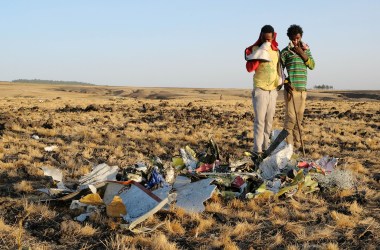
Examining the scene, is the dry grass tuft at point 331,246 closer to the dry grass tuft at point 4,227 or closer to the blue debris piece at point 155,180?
the blue debris piece at point 155,180

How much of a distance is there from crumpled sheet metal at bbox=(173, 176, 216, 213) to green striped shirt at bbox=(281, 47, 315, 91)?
3.35 m

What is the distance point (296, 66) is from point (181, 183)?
3435 millimetres

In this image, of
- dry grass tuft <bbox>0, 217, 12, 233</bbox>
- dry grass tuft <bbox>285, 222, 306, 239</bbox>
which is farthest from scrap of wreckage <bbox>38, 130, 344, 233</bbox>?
dry grass tuft <bbox>285, 222, 306, 239</bbox>

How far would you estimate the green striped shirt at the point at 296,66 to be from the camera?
7445 millimetres

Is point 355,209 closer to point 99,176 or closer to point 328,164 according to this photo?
point 328,164

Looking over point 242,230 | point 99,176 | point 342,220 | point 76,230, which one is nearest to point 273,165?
point 342,220

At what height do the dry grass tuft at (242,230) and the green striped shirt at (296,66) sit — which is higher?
the green striped shirt at (296,66)

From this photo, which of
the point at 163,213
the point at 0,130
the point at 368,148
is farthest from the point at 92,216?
the point at 0,130

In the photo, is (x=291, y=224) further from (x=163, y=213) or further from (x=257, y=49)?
(x=257, y=49)

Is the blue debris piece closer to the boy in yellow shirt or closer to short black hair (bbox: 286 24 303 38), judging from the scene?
the boy in yellow shirt

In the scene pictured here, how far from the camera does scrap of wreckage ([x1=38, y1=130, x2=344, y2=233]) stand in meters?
4.41

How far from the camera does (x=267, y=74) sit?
7.01 meters

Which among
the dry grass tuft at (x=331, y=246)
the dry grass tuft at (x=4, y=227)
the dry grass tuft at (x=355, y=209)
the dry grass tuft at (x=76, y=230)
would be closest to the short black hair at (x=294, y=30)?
the dry grass tuft at (x=355, y=209)

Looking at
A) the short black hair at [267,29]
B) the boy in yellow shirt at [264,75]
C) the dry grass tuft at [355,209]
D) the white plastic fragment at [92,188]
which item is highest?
the short black hair at [267,29]
